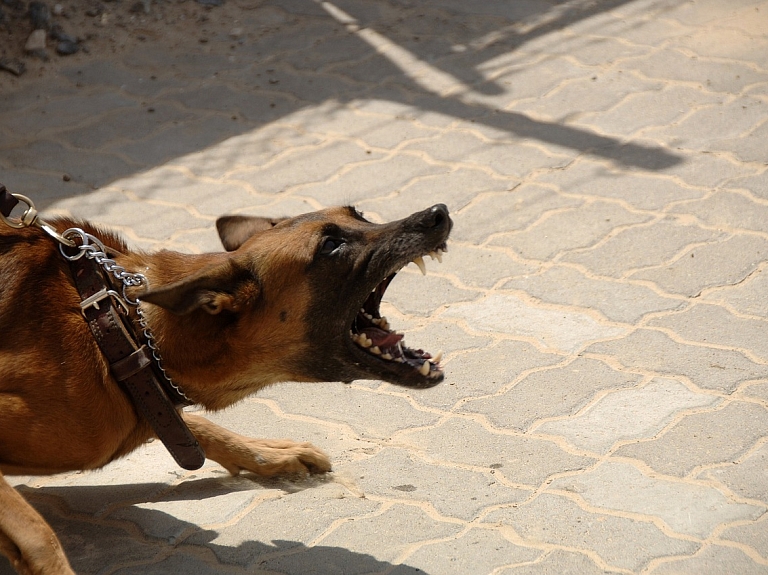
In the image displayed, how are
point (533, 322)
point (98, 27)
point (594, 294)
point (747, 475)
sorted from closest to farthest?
1. point (747, 475)
2. point (533, 322)
3. point (594, 294)
4. point (98, 27)

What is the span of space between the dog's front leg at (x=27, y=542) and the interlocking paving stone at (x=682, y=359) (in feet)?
8.82

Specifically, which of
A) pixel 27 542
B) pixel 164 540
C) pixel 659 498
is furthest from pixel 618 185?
pixel 27 542

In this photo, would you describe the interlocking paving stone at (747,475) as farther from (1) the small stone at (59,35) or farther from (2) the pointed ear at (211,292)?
(1) the small stone at (59,35)

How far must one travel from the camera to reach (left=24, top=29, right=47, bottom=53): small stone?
26.9 ft

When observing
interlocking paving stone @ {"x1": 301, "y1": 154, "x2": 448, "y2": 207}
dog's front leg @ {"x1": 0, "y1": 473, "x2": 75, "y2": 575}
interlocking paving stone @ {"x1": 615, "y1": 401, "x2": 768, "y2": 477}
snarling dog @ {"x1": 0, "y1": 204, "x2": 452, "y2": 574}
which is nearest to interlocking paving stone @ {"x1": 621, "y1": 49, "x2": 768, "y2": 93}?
interlocking paving stone @ {"x1": 301, "y1": 154, "x2": 448, "y2": 207}

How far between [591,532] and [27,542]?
75.9 inches

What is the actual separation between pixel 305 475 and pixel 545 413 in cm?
112

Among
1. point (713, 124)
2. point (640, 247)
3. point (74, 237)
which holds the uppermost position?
point (74, 237)

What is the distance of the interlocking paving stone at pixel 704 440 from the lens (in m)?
3.77

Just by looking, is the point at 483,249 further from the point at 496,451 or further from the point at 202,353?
the point at 202,353

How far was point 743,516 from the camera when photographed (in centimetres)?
339

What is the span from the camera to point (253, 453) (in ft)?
12.8

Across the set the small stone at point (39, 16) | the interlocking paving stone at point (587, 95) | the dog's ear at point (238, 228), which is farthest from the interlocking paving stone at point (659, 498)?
the small stone at point (39, 16)

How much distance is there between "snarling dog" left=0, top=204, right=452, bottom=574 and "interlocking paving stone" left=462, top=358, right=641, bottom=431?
2.86ft
